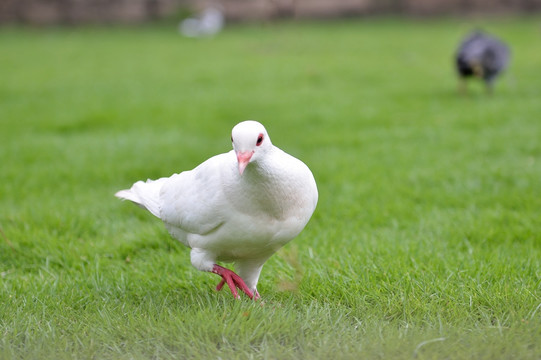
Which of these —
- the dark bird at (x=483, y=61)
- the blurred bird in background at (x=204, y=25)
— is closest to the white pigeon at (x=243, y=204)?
the dark bird at (x=483, y=61)

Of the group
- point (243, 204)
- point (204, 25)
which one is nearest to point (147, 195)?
point (243, 204)

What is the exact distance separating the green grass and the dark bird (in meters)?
0.29

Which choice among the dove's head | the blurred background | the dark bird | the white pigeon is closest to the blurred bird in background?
the blurred background

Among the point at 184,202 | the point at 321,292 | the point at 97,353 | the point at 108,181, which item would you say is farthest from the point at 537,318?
the point at 108,181

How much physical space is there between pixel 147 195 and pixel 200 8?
710 inches

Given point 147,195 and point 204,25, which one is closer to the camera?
point 147,195

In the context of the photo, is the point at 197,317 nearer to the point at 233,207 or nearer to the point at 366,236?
the point at 233,207

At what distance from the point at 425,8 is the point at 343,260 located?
18.1 metres

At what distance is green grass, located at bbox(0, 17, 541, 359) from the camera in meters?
2.41

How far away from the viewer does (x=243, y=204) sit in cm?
242

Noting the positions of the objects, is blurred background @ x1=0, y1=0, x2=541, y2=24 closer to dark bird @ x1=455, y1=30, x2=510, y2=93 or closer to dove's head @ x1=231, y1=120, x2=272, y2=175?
dark bird @ x1=455, y1=30, x2=510, y2=93

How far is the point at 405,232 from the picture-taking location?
380cm

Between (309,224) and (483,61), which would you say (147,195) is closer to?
(309,224)

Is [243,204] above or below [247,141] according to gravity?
below
